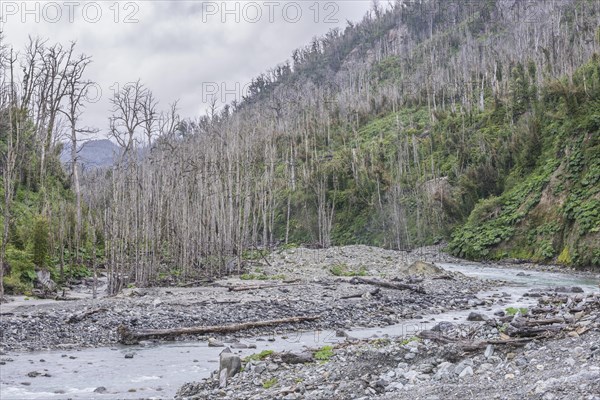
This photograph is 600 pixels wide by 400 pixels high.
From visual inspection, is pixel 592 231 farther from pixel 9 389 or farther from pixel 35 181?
pixel 35 181

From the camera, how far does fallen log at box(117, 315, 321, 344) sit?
46.6 feet

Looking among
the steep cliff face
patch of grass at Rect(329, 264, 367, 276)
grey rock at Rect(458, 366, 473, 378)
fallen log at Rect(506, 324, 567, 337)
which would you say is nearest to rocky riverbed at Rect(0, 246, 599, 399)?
grey rock at Rect(458, 366, 473, 378)

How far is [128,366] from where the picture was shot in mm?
11828

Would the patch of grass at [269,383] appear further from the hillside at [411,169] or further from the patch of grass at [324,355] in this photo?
the hillside at [411,169]

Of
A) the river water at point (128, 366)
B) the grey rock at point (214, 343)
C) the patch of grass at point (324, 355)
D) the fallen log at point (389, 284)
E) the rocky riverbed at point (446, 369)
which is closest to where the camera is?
the rocky riverbed at point (446, 369)

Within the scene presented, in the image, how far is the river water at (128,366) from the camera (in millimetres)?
9867

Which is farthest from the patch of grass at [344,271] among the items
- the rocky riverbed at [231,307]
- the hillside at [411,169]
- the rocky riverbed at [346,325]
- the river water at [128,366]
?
the river water at [128,366]

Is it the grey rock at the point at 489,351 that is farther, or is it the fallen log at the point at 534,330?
the fallen log at the point at 534,330

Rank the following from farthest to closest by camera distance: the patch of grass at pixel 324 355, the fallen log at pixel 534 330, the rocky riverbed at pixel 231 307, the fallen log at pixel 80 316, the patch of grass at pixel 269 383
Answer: the fallen log at pixel 80 316 → the rocky riverbed at pixel 231 307 → the patch of grass at pixel 324 355 → the fallen log at pixel 534 330 → the patch of grass at pixel 269 383

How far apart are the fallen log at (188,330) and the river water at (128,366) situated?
451 millimetres

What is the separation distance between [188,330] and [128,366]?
10.3 ft

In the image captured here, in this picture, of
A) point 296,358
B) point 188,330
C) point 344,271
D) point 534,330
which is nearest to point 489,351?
point 534,330

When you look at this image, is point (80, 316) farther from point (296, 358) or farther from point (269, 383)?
point (269, 383)

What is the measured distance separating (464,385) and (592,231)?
23.6 meters
